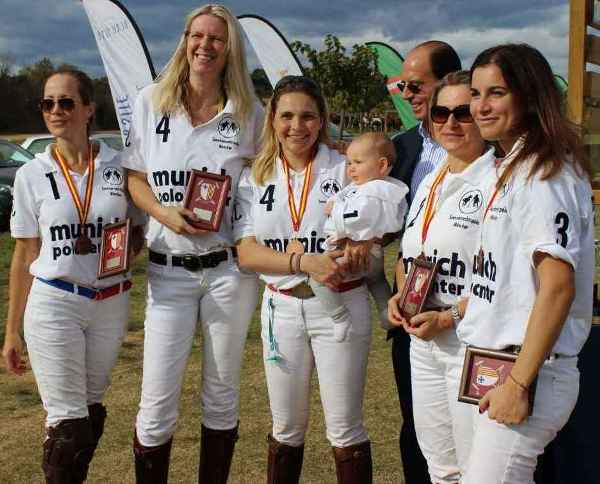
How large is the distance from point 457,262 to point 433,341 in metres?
0.30

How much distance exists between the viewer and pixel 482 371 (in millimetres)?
2326

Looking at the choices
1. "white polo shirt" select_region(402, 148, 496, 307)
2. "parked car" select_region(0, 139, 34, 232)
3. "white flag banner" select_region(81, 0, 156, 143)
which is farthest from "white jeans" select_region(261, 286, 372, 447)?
"parked car" select_region(0, 139, 34, 232)

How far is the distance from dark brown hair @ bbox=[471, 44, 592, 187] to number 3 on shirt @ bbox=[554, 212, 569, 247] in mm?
139

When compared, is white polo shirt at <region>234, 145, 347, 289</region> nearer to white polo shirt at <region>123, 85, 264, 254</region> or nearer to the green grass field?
white polo shirt at <region>123, 85, 264, 254</region>

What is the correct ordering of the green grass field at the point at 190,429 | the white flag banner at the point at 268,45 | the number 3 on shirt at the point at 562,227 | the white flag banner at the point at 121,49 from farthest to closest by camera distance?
the white flag banner at the point at 268,45 → the white flag banner at the point at 121,49 → the green grass field at the point at 190,429 → the number 3 on shirt at the point at 562,227

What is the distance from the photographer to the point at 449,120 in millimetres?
2881

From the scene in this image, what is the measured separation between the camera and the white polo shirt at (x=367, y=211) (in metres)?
3.09

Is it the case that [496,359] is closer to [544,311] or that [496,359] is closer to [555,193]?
[544,311]

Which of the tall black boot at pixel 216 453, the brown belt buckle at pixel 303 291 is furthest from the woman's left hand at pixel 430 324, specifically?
the tall black boot at pixel 216 453

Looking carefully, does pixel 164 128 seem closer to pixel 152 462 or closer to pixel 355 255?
pixel 355 255

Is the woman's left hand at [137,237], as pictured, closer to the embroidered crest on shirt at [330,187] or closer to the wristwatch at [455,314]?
the embroidered crest on shirt at [330,187]

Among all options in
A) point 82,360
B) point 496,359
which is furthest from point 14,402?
point 496,359

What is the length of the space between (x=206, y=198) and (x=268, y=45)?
1107 centimetres

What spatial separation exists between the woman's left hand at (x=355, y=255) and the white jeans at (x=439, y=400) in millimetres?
430
